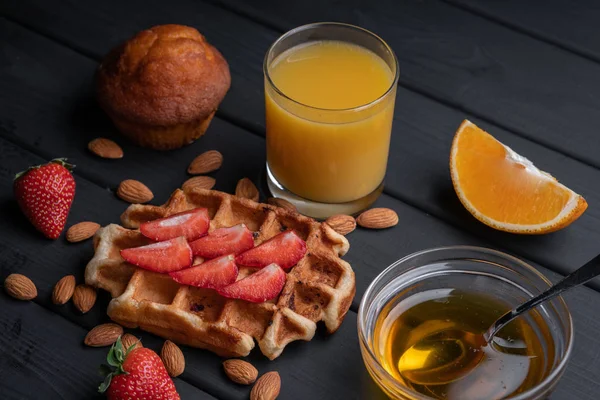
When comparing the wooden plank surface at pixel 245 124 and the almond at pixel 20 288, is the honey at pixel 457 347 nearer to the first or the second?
the wooden plank surface at pixel 245 124

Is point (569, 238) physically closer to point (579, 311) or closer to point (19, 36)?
point (579, 311)

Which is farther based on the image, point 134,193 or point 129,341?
point 134,193

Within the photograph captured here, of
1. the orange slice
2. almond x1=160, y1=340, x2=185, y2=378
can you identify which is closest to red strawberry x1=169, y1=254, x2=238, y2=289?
almond x1=160, y1=340, x2=185, y2=378

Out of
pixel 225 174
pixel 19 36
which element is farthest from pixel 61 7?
pixel 225 174

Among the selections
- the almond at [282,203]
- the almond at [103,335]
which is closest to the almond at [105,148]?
the almond at [282,203]

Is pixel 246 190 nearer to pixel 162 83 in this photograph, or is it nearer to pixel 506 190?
pixel 162 83

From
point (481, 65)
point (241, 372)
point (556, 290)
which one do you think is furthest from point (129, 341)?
point (481, 65)
